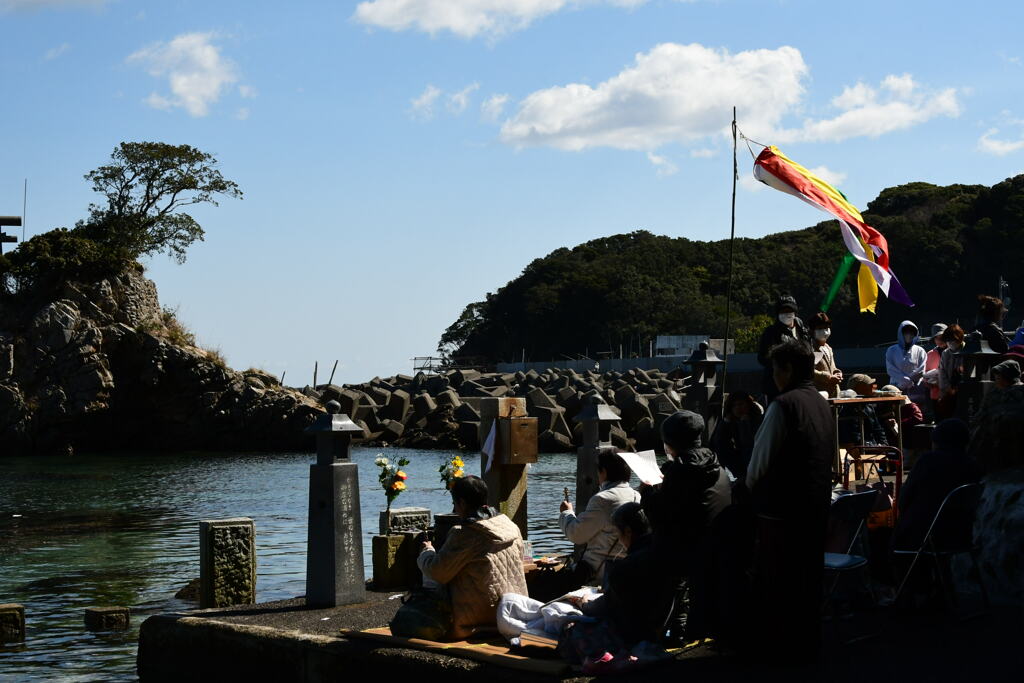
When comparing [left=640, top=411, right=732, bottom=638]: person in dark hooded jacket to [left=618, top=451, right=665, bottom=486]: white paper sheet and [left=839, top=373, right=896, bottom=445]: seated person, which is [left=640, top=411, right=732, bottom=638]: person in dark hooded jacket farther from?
[left=839, top=373, right=896, bottom=445]: seated person

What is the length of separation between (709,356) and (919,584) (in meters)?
4.99

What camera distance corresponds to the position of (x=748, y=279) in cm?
8781

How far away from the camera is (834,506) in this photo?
735cm

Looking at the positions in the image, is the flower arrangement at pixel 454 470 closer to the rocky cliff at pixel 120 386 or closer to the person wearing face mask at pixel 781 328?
the person wearing face mask at pixel 781 328

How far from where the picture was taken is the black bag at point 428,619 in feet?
23.6

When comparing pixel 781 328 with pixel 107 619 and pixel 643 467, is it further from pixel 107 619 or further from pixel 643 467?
pixel 107 619

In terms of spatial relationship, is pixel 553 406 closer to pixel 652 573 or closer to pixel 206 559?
pixel 206 559

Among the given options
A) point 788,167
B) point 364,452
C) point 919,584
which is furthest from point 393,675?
point 364,452

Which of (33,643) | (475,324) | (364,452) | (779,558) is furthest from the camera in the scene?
(475,324)

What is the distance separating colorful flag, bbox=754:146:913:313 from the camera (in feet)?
38.9

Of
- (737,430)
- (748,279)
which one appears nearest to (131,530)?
(737,430)

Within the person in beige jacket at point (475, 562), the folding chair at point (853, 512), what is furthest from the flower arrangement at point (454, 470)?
the folding chair at point (853, 512)

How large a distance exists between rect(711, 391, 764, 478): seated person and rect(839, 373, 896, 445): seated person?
237 cm

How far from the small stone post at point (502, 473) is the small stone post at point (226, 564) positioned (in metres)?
2.59
